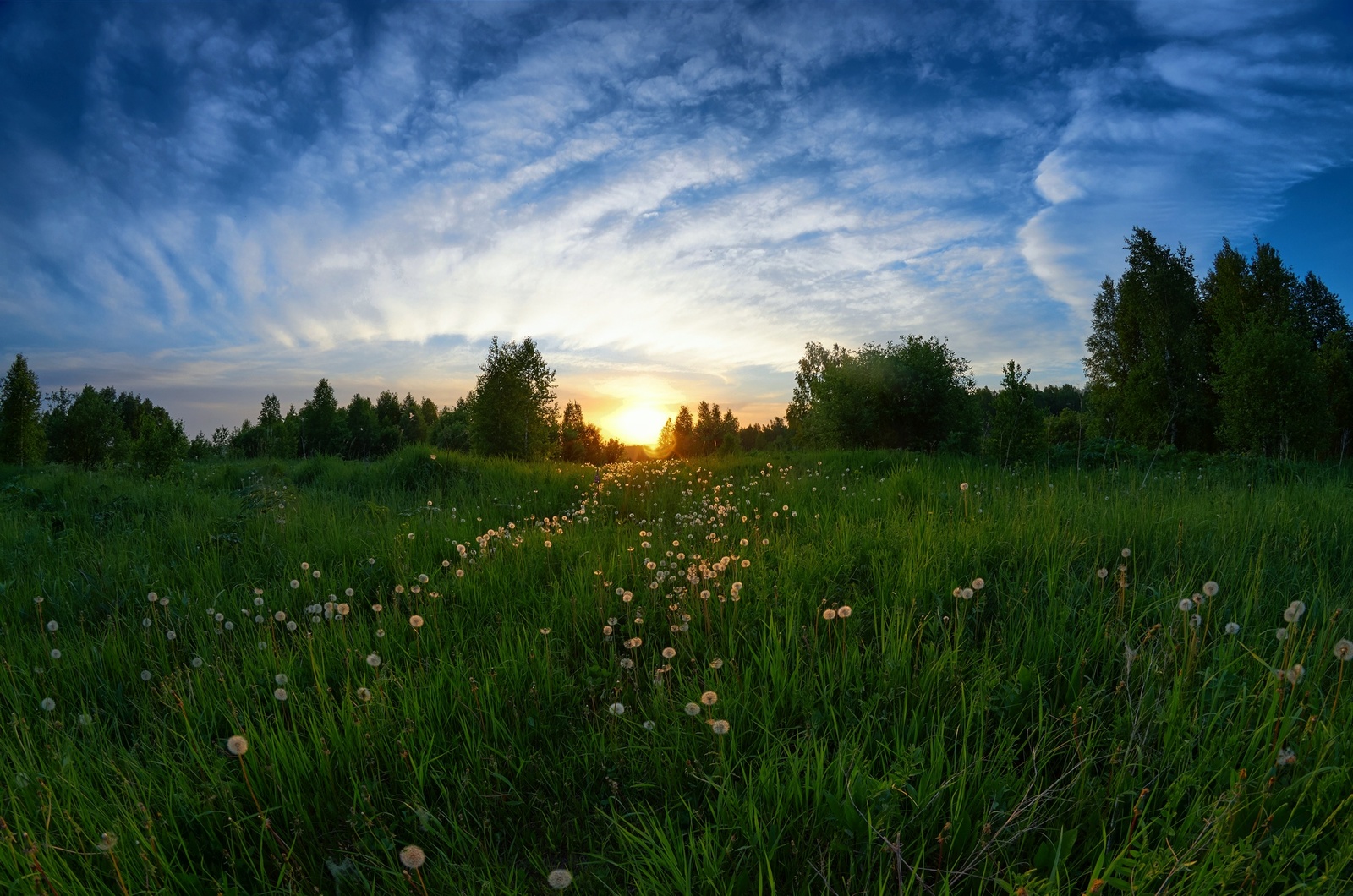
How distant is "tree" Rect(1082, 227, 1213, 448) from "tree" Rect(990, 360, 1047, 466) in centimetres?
2195

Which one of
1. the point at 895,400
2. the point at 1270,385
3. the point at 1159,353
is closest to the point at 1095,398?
the point at 1159,353

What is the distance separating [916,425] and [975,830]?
63.6 feet

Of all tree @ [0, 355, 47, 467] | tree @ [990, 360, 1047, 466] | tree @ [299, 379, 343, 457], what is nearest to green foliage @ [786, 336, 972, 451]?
tree @ [990, 360, 1047, 466]

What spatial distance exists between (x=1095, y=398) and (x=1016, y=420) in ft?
92.2

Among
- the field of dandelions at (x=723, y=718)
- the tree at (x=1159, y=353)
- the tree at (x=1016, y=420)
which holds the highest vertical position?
the tree at (x=1159, y=353)

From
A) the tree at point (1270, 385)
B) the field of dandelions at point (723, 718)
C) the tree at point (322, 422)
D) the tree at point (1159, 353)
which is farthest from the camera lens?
the tree at point (322, 422)

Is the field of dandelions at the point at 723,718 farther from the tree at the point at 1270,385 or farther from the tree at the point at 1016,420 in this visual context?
the tree at the point at 1270,385

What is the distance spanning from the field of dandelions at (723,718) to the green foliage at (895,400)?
14.5 metres

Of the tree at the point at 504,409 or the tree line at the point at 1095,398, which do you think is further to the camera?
the tree at the point at 504,409

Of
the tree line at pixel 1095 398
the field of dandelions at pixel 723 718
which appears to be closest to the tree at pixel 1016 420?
the tree line at pixel 1095 398

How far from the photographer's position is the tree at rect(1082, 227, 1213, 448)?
29.2 metres

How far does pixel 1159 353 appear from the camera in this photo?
97.6 ft

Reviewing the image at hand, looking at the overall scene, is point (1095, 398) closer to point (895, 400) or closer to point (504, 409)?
point (895, 400)

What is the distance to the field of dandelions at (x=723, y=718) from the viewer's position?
1.75 metres
